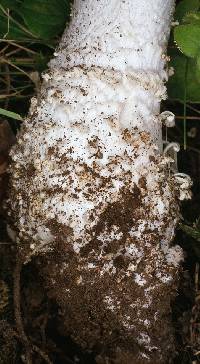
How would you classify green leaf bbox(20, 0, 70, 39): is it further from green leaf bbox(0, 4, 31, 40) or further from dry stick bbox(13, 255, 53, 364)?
dry stick bbox(13, 255, 53, 364)

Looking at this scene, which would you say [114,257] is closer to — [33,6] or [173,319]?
[173,319]

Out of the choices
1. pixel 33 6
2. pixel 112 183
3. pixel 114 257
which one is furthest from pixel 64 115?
pixel 33 6

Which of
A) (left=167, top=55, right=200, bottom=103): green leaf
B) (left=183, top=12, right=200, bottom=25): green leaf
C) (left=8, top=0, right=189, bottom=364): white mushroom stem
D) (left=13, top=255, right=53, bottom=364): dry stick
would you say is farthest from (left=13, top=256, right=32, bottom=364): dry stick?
(left=183, top=12, right=200, bottom=25): green leaf

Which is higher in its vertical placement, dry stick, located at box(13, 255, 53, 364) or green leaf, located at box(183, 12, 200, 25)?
green leaf, located at box(183, 12, 200, 25)

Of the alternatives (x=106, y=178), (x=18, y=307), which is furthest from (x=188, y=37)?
(x=18, y=307)

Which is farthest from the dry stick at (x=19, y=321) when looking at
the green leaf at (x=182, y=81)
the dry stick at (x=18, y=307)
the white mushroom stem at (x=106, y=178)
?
the green leaf at (x=182, y=81)

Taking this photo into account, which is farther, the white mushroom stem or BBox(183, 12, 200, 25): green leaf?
BBox(183, 12, 200, 25): green leaf

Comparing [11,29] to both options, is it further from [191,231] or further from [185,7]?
[191,231]

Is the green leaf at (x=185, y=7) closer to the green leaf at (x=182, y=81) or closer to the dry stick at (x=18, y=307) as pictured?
the green leaf at (x=182, y=81)
